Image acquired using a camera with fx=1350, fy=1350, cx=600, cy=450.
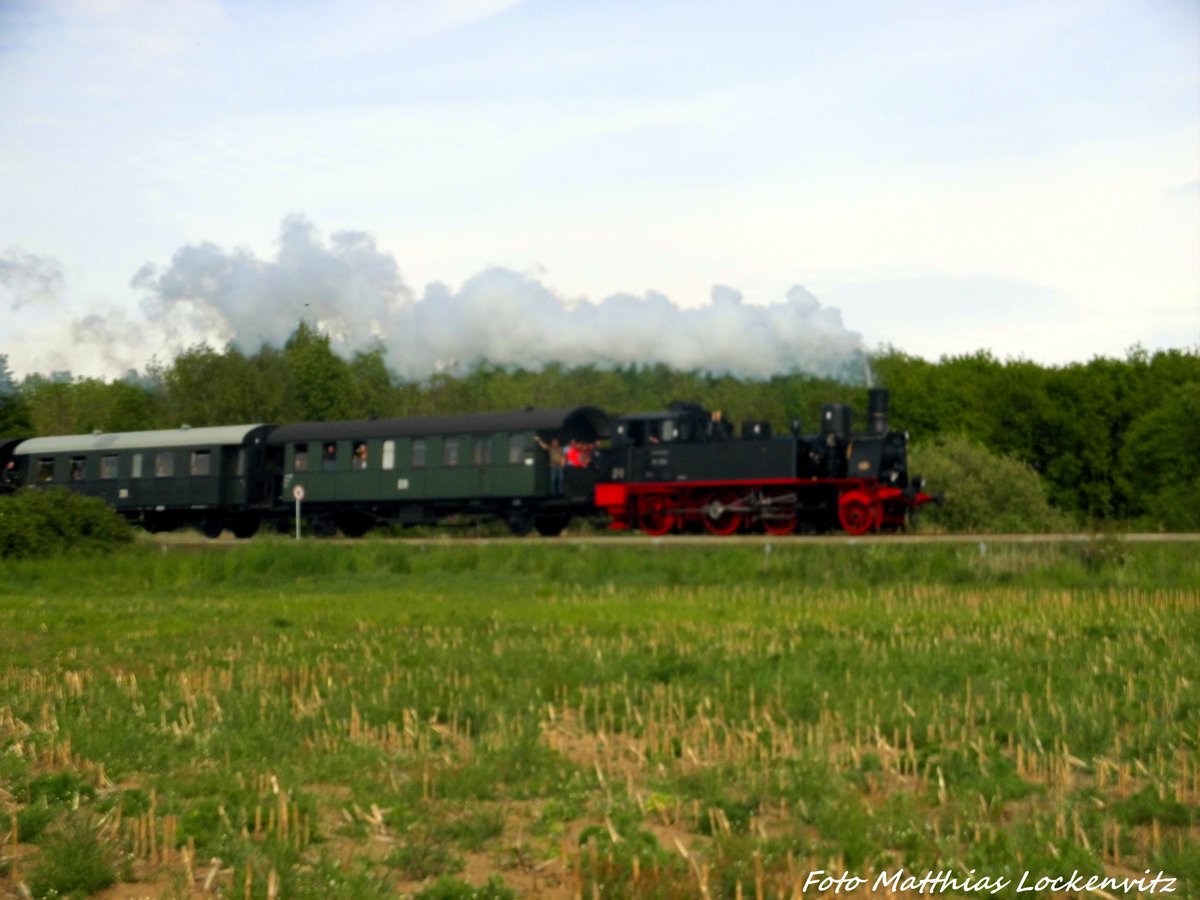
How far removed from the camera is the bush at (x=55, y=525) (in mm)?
28641

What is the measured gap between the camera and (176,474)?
40.2 m

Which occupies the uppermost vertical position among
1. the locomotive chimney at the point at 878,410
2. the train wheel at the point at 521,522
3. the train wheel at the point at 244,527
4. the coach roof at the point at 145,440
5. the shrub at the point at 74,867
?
the locomotive chimney at the point at 878,410

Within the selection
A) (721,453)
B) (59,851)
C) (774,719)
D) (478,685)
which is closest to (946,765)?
(774,719)

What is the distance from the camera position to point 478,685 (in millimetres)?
11938

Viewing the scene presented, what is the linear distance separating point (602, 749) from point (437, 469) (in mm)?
26259

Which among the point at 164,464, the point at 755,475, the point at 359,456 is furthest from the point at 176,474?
the point at 755,475

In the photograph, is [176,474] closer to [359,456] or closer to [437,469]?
[359,456]

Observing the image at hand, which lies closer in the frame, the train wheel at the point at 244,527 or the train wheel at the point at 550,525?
the train wheel at the point at 550,525

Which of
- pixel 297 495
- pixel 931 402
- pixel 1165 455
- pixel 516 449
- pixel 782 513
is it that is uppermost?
pixel 931 402

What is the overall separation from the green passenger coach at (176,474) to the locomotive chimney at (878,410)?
17.6 metres

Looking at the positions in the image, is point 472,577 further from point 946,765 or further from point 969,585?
point 946,765

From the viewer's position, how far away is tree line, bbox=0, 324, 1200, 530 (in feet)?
201

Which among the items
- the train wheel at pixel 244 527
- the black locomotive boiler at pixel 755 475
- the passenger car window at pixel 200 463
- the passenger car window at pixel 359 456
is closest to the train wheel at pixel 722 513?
the black locomotive boiler at pixel 755 475

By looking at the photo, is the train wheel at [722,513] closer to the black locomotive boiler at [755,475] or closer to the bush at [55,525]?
the black locomotive boiler at [755,475]
